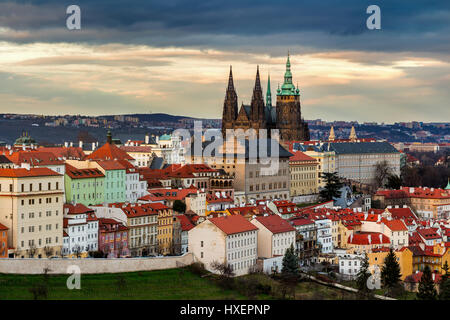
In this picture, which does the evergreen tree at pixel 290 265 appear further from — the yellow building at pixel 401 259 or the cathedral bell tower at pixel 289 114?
the cathedral bell tower at pixel 289 114

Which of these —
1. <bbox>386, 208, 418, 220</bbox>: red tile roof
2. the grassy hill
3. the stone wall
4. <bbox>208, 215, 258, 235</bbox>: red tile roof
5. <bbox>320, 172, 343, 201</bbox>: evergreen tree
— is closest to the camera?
the grassy hill

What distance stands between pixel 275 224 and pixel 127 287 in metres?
18.3

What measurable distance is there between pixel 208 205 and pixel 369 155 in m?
67.3

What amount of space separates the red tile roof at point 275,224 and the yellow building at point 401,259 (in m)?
6.98

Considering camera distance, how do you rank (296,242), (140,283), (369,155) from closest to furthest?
1. (140,283)
2. (296,242)
3. (369,155)

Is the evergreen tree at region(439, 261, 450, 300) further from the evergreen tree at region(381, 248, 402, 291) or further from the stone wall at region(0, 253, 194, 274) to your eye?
the stone wall at region(0, 253, 194, 274)

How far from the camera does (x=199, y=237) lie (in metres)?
75.4

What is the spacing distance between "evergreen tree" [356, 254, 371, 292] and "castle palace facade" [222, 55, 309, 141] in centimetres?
8181

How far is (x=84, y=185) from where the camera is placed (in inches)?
A: 3546

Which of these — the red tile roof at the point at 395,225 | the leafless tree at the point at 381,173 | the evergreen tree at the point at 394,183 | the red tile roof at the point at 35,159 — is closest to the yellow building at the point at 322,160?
the leafless tree at the point at 381,173

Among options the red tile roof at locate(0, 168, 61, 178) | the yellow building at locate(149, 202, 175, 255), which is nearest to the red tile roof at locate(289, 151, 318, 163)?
the yellow building at locate(149, 202, 175, 255)

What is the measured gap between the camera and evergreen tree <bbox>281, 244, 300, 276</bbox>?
250 ft

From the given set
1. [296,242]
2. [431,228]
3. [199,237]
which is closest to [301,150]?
[431,228]
